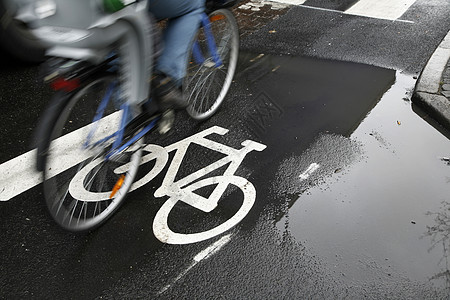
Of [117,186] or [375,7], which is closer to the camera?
[117,186]

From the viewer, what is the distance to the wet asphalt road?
331 cm

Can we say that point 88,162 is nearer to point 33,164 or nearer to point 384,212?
point 33,164

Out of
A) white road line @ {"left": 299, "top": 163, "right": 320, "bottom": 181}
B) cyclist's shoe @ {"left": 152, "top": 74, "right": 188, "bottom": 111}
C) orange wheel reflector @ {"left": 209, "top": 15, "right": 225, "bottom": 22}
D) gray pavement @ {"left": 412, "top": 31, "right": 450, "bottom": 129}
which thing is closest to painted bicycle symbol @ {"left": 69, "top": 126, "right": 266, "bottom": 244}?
white road line @ {"left": 299, "top": 163, "right": 320, "bottom": 181}

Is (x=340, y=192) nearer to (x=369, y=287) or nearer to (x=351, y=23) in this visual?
(x=369, y=287)

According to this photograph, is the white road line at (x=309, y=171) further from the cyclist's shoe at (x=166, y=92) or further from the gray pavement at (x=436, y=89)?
the gray pavement at (x=436, y=89)

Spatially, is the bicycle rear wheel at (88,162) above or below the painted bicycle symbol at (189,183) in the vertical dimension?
above

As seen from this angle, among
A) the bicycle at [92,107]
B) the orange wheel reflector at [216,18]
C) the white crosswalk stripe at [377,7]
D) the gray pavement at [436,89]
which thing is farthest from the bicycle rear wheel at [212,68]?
the white crosswalk stripe at [377,7]

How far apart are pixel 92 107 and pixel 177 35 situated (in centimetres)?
93

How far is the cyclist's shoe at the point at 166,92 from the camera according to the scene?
3.94 metres

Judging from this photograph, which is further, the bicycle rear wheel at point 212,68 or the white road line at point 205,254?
the bicycle rear wheel at point 212,68

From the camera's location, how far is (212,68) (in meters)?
5.06

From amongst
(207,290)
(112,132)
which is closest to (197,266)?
(207,290)

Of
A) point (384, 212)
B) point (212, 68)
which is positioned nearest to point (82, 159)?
point (212, 68)

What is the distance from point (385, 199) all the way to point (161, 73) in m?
2.01
